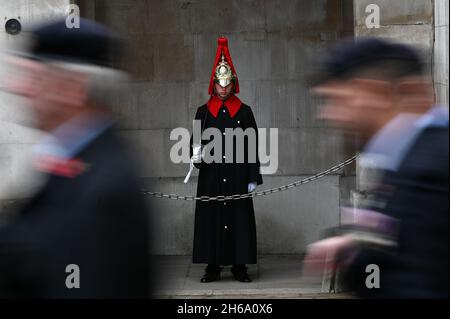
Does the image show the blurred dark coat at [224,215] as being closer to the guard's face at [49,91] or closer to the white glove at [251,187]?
the white glove at [251,187]

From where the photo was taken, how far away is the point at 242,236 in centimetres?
922

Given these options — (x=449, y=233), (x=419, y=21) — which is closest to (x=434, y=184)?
(x=449, y=233)

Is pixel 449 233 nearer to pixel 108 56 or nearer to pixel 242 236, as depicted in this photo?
pixel 108 56

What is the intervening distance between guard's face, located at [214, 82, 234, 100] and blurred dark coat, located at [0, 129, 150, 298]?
6.30m

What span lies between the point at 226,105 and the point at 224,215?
101cm

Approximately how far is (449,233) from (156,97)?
7868 mm

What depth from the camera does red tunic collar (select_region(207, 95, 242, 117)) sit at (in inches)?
369

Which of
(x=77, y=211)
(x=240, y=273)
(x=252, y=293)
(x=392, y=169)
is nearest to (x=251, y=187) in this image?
(x=240, y=273)

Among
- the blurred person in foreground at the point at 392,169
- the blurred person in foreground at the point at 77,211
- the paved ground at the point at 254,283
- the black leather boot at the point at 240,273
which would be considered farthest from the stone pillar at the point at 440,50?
the blurred person in foreground at the point at 77,211

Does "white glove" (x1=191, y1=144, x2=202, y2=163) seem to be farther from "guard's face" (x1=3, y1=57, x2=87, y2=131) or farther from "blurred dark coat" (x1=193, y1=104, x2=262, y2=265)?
"guard's face" (x1=3, y1=57, x2=87, y2=131)

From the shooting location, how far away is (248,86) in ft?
34.9

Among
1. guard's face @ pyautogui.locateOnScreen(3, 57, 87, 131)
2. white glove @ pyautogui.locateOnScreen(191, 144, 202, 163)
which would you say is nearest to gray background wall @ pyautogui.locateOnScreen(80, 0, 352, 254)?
white glove @ pyautogui.locateOnScreen(191, 144, 202, 163)

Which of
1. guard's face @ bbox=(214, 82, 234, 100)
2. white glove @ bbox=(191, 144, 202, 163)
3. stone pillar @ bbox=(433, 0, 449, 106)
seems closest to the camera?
stone pillar @ bbox=(433, 0, 449, 106)

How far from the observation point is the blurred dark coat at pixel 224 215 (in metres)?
9.20
